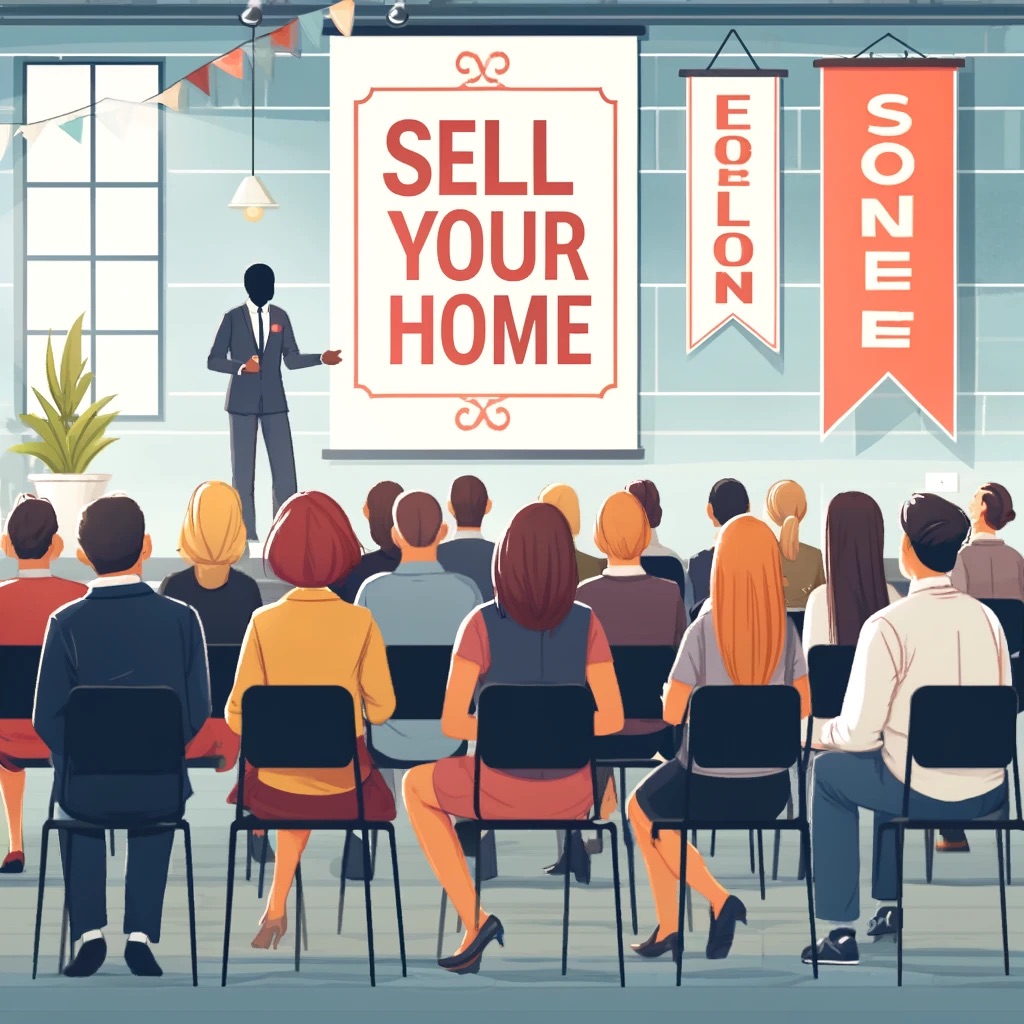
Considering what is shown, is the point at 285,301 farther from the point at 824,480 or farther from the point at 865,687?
the point at 865,687

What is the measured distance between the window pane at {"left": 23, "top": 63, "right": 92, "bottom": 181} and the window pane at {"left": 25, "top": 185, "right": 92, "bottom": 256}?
11 cm

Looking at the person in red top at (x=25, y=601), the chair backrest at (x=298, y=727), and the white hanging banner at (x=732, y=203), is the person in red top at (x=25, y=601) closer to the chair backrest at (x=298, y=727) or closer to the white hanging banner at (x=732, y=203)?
the chair backrest at (x=298, y=727)

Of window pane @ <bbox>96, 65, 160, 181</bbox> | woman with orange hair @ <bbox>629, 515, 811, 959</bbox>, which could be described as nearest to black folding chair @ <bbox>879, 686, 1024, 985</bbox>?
woman with orange hair @ <bbox>629, 515, 811, 959</bbox>

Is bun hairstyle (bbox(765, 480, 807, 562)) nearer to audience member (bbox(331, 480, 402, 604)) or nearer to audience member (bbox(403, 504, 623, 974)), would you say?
audience member (bbox(331, 480, 402, 604))

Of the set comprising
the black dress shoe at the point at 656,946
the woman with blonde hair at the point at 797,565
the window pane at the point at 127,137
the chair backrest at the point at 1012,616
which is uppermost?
the window pane at the point at 127,137

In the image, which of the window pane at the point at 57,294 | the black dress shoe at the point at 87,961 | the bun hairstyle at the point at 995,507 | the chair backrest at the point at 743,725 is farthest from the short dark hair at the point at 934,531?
the window pane at the point at 57,294

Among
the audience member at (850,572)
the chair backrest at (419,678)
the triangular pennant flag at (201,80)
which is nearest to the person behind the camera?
the audience member at (850,572)

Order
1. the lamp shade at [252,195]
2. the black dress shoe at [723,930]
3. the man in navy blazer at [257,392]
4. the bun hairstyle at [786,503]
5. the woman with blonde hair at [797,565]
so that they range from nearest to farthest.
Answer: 1. the black dress shoe at [723,930]
2. the woman with blonde hair at [797,565]
3. the bun hairstyle at [786,503]
4. the man in navy blazer at [257,392]
5. the lamp shade at [252,195]

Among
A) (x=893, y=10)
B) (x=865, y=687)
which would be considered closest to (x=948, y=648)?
(x=865, y=687)

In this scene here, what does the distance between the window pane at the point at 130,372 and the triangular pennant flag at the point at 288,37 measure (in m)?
2.07

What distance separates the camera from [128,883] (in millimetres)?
3617

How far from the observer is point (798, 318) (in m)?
10.2

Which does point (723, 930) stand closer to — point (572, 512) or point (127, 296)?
point (572, 512)

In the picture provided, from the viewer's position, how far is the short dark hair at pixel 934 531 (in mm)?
3619
